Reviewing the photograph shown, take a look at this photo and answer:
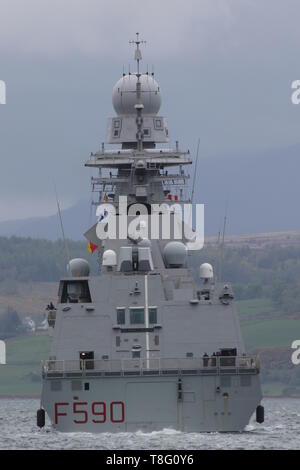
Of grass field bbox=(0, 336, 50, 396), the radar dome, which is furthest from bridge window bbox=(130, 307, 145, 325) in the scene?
grass field bbox=(0, 336, 50, 396)

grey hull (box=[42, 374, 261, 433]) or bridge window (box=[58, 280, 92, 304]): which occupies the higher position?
bridge window (box=[58, 280, 92, 304])

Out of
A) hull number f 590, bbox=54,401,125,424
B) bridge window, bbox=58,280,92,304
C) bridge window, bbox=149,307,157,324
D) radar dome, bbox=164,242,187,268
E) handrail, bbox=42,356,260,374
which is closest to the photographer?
hull number f 590, bbox=54,401,125,424

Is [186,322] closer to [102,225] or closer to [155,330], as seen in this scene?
[155,330]

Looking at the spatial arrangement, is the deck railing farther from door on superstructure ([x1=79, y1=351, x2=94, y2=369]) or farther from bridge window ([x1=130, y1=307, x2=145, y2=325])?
bridge window ([x1=130, y1=307, x2=145, y2=325])

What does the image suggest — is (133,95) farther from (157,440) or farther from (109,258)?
(157,440)

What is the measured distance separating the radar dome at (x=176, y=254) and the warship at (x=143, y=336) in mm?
42

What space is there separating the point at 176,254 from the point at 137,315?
5.29 metres

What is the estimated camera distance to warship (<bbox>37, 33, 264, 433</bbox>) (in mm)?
70438

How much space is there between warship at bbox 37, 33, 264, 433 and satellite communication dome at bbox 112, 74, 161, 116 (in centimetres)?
216

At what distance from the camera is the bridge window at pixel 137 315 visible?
73.5m

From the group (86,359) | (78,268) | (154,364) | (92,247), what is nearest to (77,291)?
(78,268)

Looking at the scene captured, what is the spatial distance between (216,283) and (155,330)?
12.4 ft

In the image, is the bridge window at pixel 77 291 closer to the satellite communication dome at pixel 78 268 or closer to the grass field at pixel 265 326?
the satellite communication dome at pixel 78 268
